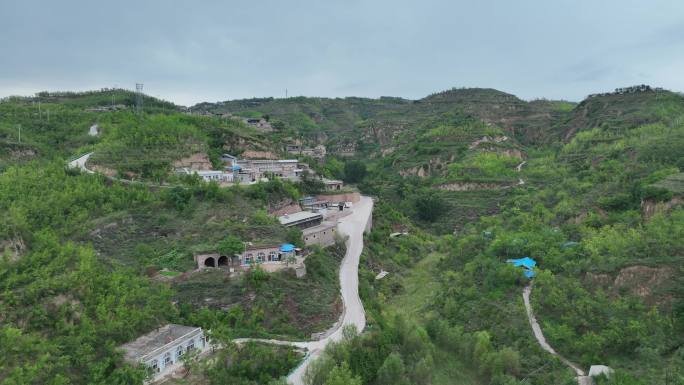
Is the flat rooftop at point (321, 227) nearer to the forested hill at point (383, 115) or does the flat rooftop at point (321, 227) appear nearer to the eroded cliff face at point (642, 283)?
the eroded cliff face at point (642, 283)

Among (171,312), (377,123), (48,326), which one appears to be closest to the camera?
(48,326)

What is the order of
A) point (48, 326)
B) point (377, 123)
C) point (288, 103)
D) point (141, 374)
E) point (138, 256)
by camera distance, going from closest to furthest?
point (141, 374), point (48, 326), point (138, 256), point (377, 123), point (288, 103)

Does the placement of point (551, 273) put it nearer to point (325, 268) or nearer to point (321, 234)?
point (325, 268)

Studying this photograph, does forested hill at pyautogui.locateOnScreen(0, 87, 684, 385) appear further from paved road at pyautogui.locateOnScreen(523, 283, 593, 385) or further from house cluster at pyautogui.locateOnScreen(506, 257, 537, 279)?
house cluster at pyautogui.locateOnScreen(506, 257, 537, 279)

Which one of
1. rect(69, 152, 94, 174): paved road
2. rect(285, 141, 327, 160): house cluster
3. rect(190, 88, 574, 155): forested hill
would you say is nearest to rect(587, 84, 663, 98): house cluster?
rect(190, 88, 574, 155): forested hill

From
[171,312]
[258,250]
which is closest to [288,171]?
[258,250]

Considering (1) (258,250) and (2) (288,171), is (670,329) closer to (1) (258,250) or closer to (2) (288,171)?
(1) (258,250)
